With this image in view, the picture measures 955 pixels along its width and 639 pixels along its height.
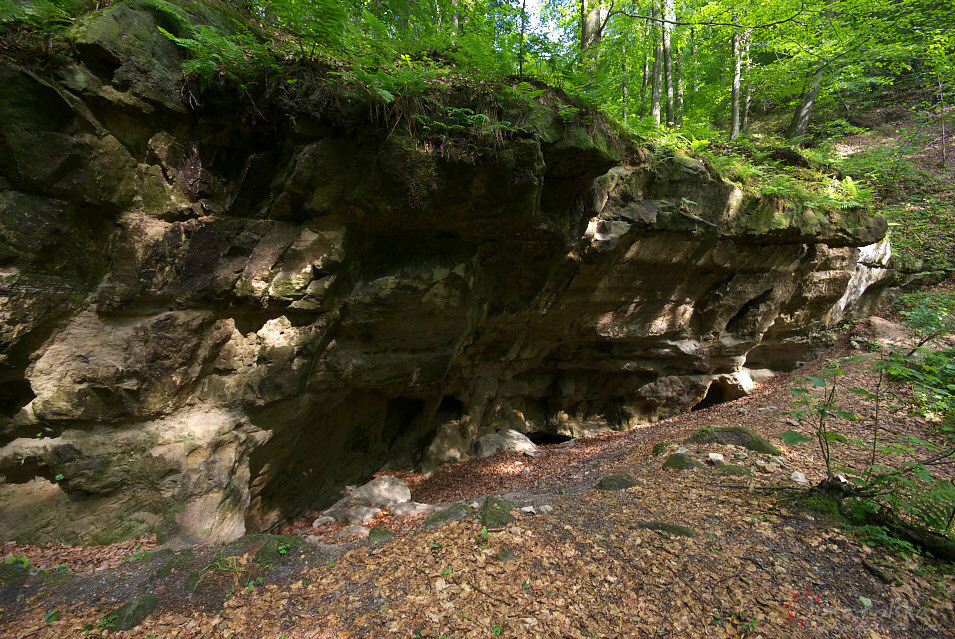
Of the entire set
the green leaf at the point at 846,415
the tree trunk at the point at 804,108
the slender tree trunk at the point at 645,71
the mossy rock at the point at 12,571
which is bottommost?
the mossy rock at the point at 12,571

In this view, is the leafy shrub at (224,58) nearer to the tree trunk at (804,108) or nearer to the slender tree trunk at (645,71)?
the slender tree trunk at (645,71)


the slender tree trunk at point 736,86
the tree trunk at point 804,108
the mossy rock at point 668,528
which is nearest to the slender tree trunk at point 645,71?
the slender tree trunk at point 736,86

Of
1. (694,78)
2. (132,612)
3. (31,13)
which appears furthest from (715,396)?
(31,13)

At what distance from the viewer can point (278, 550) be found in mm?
4117

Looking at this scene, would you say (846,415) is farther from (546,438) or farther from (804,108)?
(804,108)

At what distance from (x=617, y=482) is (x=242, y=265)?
599cm

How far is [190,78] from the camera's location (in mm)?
4516

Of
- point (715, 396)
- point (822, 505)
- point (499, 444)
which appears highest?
point (822, 505)

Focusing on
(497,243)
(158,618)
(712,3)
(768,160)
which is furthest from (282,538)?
(712,3)

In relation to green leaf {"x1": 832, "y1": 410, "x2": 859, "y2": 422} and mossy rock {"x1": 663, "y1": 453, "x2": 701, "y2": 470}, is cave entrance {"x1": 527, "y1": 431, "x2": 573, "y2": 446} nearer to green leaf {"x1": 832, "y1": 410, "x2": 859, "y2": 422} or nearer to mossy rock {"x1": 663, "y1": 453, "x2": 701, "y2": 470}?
mossy rock {"x1": 663, "y1": 453, "x2": 701, "y2": 470}

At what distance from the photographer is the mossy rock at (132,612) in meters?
3.02

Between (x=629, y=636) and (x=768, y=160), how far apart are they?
42.8 ft

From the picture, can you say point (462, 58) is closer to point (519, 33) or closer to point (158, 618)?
point (519, 33)

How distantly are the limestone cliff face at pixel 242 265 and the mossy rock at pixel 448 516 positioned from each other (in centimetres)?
266
